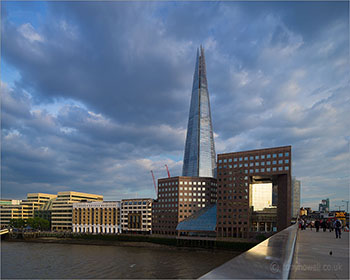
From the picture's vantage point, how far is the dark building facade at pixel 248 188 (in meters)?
136

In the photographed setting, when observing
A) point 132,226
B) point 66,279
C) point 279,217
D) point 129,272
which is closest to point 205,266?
point 129,272

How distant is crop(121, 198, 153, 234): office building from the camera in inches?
7411

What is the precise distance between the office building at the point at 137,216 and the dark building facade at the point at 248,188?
2222 inches

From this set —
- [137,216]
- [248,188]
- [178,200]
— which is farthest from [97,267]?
[137,216]

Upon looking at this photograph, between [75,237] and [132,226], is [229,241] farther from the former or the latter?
[75,237]

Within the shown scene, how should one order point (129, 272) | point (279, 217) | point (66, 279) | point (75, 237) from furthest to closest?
point (75, 237) < point (279, 217) < point (129, 272) < point (66, 279)

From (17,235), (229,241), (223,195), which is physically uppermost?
(223,195)

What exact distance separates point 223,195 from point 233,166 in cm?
1600

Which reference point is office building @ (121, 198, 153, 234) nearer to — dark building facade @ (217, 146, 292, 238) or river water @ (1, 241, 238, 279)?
dark building facade @ (217, 146, 292, 238)

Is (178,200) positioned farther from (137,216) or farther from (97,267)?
(97,267)

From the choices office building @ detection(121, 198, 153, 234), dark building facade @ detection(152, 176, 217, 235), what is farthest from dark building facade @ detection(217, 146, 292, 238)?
office building @ detection(121, 198, 153, 234)

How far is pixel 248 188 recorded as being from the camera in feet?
475

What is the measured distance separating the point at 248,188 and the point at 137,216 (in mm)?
80909

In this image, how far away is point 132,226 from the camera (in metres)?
191
